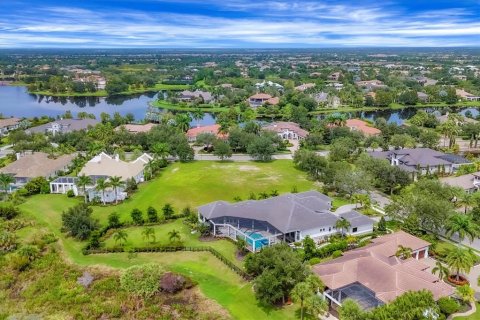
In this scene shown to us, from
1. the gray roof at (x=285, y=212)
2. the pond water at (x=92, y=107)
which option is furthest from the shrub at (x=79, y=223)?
the pond water at (x=92, y=107)

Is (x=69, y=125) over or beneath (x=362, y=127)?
over

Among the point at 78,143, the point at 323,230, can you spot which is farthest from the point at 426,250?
the point at 78,143

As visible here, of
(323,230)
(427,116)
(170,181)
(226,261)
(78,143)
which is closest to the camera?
(226,261)

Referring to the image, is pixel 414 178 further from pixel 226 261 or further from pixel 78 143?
pixel 78 143

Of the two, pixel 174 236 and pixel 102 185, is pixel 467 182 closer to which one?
pixel 174 236

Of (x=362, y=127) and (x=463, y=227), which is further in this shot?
(x=362, y=127)

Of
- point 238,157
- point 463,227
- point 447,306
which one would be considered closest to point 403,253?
point 463,227
